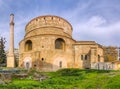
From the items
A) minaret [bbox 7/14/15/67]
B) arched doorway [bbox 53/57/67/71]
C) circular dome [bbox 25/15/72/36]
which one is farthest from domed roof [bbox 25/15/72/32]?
arched doorway [bbox 53/57/67/71]

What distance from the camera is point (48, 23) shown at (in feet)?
166

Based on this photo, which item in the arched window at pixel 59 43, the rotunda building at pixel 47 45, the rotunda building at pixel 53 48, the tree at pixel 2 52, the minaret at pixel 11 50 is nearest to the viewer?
the rotunda building at pixel 47 45

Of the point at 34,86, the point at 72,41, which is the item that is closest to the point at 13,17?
the point at 72,41

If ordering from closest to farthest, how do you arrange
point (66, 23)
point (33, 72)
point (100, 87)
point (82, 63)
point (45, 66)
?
point (100, 87) → point (33, 72) → point (45, 66) → point (82, 63) → point (66, 23)

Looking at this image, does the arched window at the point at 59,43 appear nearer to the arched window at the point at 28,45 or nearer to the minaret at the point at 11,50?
the arched window at the point at 28,45

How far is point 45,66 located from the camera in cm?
4606

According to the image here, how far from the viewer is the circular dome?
50547 mm

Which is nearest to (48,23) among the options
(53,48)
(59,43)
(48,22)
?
(48,22)

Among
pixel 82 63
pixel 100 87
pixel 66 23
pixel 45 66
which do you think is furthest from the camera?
pixel 66 23

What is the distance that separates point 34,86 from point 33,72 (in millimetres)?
9375

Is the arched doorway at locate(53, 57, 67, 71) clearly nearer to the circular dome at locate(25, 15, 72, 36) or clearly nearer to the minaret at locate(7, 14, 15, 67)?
the circular dome at locate(25, 15, 72, 36)

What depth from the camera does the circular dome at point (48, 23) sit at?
50.5 metres

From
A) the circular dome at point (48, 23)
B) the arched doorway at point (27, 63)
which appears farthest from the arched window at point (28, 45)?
the circular dome at point (48, 23)

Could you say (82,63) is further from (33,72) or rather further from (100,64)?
(33,72)
